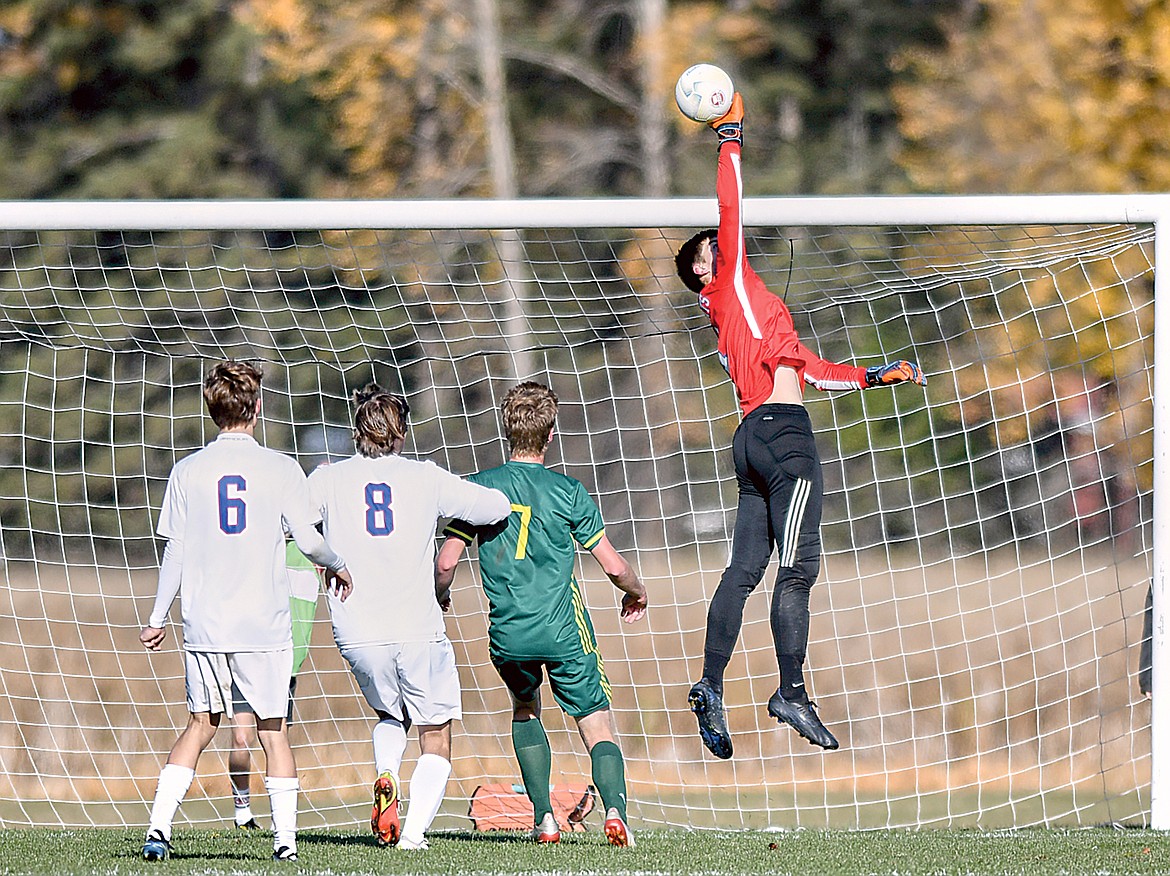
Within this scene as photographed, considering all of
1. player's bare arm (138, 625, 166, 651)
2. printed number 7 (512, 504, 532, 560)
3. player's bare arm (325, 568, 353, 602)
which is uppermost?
printed number 7 (512, 504, 532, 560)

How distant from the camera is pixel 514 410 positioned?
5602 mm

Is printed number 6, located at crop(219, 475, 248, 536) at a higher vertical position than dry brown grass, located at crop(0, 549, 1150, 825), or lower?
higher

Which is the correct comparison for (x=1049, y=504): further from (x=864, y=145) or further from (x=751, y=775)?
(x=751, y=775)

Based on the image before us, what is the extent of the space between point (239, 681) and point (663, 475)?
11.4 meters

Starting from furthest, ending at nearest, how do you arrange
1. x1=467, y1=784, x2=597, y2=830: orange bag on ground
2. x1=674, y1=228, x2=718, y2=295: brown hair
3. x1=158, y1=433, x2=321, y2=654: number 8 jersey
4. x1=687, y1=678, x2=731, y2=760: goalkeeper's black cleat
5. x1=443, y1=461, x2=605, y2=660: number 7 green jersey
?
1. x1=467, y1=784, x2=597, y2=830: orange bag on ground
2. x1=674, y1=228, x2=718, y2=295: brown hair
3. x1=443, y1=461, x2=605, y2=660: number 7 green jersey
4. x1=687, y1=678, x2=731, y2=760: goalkeeper's black cleat
5. x1=158, y1=433, x2=321, y2=654: number 8 jersey

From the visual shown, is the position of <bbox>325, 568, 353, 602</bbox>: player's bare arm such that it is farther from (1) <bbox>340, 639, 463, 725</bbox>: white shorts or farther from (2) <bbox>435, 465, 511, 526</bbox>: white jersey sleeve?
(2) <bbox>435, 465, 511, 526</bbox>: white jersey sleeve

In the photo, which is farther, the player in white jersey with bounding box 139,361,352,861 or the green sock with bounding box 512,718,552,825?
the green sock with bounding box 512,718,552,825

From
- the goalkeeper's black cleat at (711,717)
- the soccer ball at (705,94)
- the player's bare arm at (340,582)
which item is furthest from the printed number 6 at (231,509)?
the soccer ball at (705,94)

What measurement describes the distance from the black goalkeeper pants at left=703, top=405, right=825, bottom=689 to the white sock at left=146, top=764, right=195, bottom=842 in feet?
6.27

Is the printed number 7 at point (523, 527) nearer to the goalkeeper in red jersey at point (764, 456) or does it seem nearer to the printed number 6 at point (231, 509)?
the goalkeeper in red jersey at point (764, 456)

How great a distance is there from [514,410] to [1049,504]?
14.0m

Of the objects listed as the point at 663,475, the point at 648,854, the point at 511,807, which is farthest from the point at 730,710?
the point at 663,475

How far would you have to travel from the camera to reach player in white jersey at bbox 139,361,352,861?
500 centimetres

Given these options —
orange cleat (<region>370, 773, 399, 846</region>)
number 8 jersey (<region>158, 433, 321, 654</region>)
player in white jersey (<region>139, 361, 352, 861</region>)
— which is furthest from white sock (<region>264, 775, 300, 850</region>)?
number 8 jersey (<region>158, 433, 321, 654</region>)
